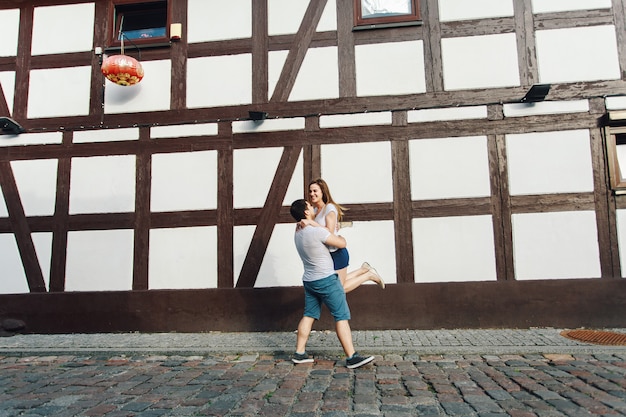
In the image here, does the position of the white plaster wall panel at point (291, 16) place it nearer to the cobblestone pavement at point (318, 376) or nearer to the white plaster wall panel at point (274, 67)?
the white plaster wall panel at point (274, 67)

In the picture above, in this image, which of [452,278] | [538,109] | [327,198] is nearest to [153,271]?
[327,198]

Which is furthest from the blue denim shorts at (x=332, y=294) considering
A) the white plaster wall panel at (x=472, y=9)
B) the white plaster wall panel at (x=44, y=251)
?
the white plaster wall panel at (x=44, y=251)

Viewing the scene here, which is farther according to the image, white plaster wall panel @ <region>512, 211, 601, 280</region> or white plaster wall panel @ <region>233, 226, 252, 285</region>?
white plaster wall panel @ <region>233, 226, 252, 285</region>

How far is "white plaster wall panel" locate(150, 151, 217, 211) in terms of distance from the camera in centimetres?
639

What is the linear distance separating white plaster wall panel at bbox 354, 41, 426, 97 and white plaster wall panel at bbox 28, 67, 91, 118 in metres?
3.94

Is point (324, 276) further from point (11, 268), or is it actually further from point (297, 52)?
point (11, 268)

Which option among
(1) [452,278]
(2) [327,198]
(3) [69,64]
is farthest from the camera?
(3) [69,64]

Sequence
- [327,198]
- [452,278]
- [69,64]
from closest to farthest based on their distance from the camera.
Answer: [327,198], [452,278], [69,64]

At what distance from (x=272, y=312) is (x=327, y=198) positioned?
1925 mm

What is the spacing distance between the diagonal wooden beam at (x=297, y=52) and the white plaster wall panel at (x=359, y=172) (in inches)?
41.3

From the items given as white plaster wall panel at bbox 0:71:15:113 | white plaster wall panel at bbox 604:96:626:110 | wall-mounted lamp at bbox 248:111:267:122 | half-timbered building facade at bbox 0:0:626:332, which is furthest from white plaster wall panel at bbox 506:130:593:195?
white plaster wall panel at bbox 0:71:15:113

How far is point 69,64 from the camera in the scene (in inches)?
269

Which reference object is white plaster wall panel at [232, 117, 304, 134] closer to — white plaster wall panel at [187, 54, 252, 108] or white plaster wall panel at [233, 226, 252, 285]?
white plaster wall panel at [187, 54, 252, 108]

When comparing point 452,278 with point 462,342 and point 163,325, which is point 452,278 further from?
point 163,325
